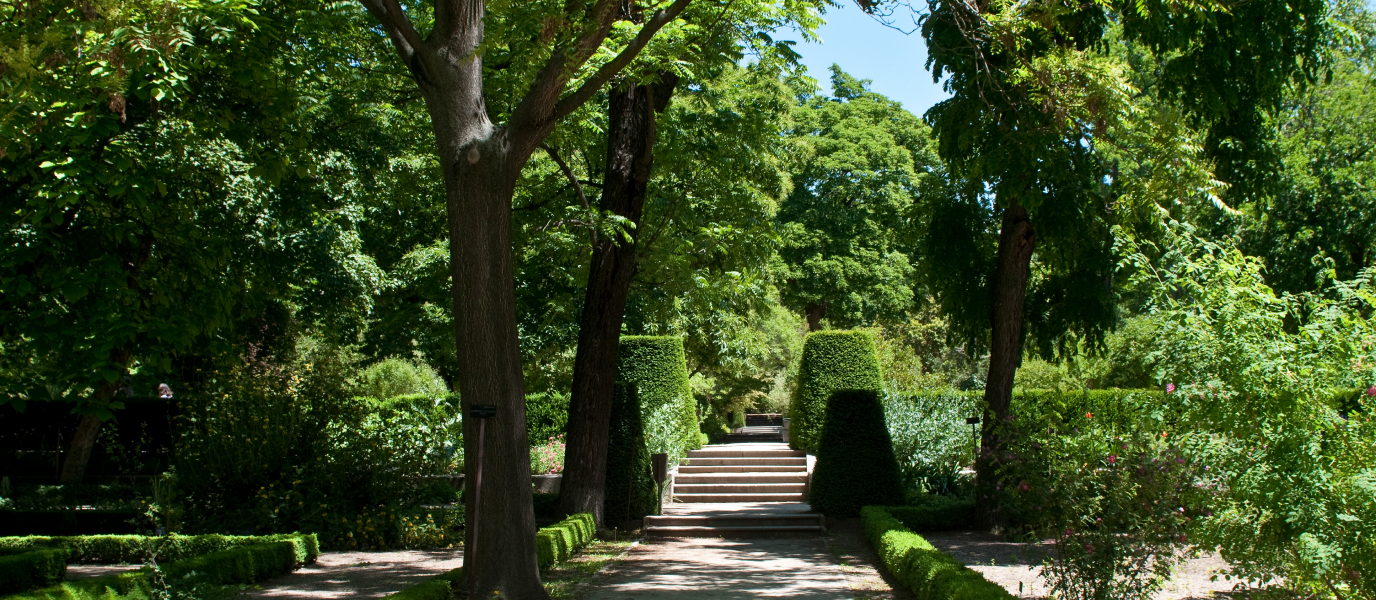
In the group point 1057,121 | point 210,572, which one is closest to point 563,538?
point 210,572

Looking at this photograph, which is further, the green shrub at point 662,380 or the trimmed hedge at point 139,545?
the green shrub at point 662,380

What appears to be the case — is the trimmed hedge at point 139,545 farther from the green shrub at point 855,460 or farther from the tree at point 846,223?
the tree at point 846,223

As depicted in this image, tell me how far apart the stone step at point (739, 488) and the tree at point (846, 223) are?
40.8ft

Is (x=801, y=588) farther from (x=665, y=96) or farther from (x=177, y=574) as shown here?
(x=665, y=96)

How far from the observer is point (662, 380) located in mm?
18219

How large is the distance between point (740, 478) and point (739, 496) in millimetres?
662

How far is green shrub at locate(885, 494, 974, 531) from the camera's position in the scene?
44.9ft

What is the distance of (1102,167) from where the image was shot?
12328mm

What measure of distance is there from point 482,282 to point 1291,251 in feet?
60.7

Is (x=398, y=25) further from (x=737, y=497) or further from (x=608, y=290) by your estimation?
(x=737, y=497)

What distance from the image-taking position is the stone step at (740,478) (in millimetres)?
17562

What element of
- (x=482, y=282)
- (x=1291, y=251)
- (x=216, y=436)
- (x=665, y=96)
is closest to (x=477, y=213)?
(x=482, y=282)

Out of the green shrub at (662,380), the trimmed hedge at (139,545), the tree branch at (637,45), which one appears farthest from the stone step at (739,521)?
the tree branch at (637,45)

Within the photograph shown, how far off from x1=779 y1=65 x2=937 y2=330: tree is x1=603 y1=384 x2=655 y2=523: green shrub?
15067 mm
